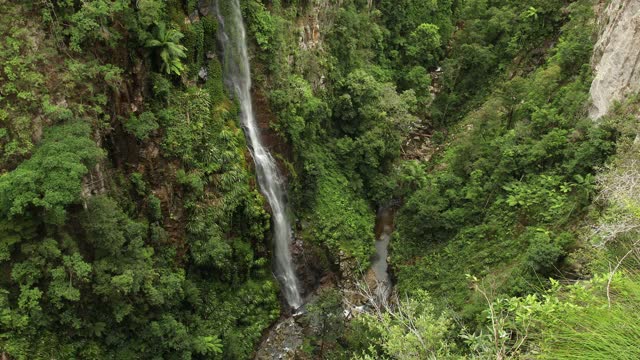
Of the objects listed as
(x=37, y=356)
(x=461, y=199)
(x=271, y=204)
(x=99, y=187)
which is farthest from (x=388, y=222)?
(x=37, y=356)

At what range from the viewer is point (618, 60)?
1686 cm

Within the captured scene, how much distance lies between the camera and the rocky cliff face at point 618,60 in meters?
16.4

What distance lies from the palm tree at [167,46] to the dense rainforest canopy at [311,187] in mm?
90

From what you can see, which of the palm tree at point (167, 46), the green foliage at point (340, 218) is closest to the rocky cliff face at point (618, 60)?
the green foliage at point (340, 218)

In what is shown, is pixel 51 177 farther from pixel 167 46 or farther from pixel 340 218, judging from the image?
pixel 340 218

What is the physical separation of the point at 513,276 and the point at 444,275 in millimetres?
3884

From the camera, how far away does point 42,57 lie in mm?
11828

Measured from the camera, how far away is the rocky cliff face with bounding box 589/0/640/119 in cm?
1639

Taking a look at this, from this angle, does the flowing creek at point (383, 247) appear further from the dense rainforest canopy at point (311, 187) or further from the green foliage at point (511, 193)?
the green foliage at point (511, 193)

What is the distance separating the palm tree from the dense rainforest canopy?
9 centimetres

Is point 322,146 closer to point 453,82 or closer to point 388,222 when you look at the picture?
point 388,222

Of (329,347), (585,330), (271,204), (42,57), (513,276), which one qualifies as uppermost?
(42,57)

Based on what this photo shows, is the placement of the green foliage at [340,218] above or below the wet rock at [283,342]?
above

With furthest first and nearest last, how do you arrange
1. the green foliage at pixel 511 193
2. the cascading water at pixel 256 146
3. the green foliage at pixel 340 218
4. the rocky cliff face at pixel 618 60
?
the green foliage at pixel 340 218 → the cascading water at pixel 256 146 → the rocky cliff face at pixel 618 60 → the green foliage at pixel 511 193
